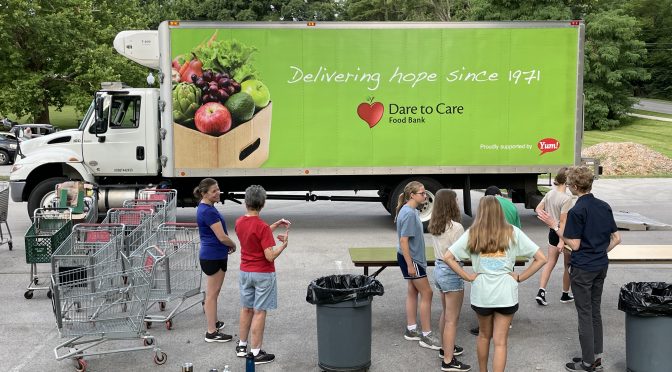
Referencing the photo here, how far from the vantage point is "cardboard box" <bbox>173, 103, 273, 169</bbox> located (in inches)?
543

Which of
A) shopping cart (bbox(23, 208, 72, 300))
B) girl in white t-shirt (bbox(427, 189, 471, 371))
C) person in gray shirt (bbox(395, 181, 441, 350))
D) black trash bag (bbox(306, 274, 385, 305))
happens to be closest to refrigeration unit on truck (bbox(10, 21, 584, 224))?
shopping cart (bbox(23, 208, 72, 300))

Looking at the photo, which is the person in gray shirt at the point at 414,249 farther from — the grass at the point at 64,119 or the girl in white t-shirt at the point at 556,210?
the grass at the point at 64,119

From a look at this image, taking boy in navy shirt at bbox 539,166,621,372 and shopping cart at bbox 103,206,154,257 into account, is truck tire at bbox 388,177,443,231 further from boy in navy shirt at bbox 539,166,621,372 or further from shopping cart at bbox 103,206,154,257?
boy in navy shirt at bbox 539,166,621,372

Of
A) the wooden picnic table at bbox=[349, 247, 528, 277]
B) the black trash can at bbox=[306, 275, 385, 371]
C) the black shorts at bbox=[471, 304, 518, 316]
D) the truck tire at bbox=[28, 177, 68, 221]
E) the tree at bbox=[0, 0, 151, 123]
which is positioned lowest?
the black trash can at bbox=[306, 275, 385, 371]

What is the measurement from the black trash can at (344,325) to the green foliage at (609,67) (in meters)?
41.6

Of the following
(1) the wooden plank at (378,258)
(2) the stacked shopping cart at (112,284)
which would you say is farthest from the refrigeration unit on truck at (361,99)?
(1) the wooden plank at (378,258)

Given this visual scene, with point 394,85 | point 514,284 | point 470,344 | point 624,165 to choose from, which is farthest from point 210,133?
point 624,165

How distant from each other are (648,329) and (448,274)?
72.4 inches

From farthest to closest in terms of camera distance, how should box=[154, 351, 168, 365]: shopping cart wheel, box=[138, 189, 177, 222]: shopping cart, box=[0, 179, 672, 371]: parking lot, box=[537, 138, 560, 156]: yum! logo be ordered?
box=[537, 138, 560, 156]: yum! logo → box=[138, 189, 177, 222]: shopping cart → box=[0, 179, 672, 371]: parking lot → box=[154, 351, 168, 365]: shopping cart wheel

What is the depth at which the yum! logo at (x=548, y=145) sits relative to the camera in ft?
45.9

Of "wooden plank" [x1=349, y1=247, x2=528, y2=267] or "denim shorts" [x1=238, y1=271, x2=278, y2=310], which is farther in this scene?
"wooden plank" [x1=349, y1=247, x2=528, y2=267]

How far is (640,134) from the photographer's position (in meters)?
41.4

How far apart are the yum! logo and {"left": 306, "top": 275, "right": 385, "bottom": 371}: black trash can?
8.33 meters

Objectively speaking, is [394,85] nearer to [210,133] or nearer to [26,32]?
[210,133]
